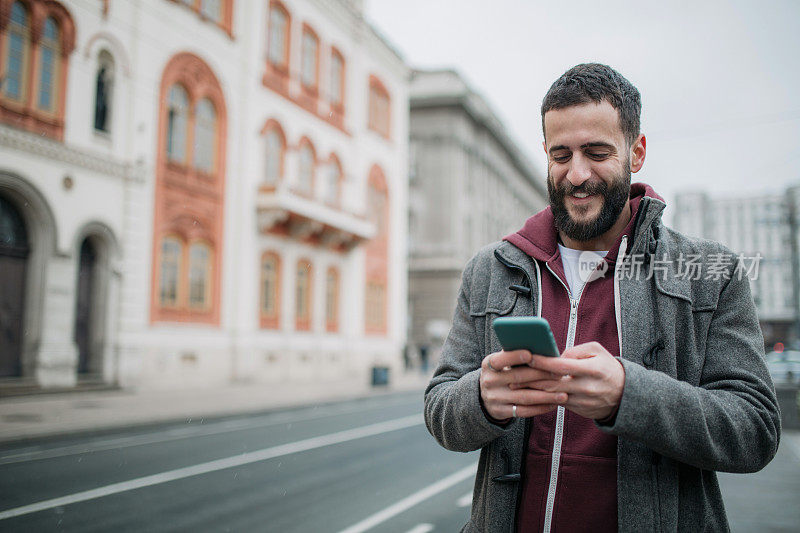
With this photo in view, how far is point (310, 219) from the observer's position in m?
24.7

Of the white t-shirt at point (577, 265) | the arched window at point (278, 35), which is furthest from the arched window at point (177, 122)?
the white t-shirt at point (577, 265)

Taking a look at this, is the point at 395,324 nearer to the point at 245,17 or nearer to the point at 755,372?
the point at 245,17

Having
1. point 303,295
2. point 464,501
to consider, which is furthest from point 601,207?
point 303,295

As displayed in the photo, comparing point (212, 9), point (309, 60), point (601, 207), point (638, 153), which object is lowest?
point (601, 207)

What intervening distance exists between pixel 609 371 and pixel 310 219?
2367cm

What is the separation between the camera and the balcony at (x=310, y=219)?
899 inches

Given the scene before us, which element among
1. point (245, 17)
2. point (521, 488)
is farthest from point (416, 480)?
point (245, 17)

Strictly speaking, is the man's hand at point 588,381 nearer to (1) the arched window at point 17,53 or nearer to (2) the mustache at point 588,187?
(2) the mustache at point 588,187

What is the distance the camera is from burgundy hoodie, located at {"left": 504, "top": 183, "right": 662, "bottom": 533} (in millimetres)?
1582

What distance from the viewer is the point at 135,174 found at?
17.2 metres

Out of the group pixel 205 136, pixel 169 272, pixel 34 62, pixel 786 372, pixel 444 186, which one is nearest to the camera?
pixel 34 62

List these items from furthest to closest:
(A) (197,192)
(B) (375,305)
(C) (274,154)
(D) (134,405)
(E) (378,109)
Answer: (B) (375,305) < (E) (378,109) < (C) (274,154) < (A) (197,192) < (D) (134,405)

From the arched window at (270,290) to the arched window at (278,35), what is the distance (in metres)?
6.83

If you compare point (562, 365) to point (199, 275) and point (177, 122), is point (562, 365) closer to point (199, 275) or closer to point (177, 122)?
point (177, 122)
